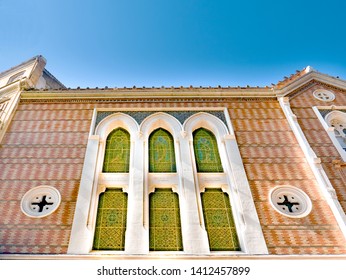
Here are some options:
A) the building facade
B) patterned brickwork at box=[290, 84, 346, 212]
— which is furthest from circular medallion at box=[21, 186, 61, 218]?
patterned brickwork at box=[290, 84, 346, 212]

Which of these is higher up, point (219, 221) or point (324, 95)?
point (324, 95)

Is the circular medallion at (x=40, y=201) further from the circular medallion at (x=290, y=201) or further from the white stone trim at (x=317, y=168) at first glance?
the white stone trim at (x=317, y=168)

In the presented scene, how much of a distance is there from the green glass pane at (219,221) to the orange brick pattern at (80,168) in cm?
59

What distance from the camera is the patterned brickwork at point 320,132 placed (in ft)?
21.1

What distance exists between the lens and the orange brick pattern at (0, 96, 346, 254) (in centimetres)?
540

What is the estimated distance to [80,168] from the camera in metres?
6.61

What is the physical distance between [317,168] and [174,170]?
3019mm

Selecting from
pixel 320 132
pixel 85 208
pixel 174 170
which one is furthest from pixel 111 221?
pixel 320 132

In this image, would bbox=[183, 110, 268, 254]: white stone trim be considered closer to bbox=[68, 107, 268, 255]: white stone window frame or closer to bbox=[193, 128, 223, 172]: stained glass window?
bbox=[68, 107, 268, 255]: white stone window frame

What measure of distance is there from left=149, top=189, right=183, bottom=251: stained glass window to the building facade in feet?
0.07

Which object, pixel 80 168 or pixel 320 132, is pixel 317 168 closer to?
pixel 320 132
